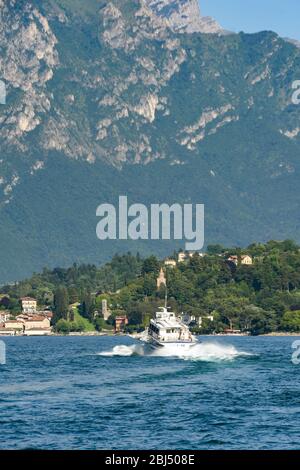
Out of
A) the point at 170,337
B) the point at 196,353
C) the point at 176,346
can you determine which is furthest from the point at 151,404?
the point at 170,337

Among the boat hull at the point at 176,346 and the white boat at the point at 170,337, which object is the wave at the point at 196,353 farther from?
the white boat at the point at 170,337

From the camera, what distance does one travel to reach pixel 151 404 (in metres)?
108

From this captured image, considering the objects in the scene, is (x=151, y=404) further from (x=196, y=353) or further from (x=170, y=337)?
(x=170, y=337)

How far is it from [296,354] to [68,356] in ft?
77.3

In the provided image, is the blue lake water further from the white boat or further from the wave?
the white boat

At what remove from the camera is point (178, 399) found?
112m

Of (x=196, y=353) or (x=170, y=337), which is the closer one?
(x=196, y=353)

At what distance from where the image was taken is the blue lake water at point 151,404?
293 feet

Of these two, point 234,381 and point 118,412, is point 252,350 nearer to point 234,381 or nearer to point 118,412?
point 234,381

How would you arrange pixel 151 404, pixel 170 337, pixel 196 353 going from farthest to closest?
pixel 170 337
pixel 196 353
pixel 151 404

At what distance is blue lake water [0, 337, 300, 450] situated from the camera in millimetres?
89250
